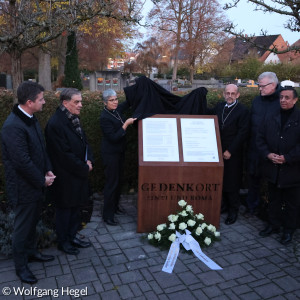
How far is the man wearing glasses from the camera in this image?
4.78m

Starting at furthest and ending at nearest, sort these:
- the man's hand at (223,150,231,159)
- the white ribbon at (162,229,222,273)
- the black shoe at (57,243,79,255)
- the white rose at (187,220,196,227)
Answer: the man's hand at (223,150,231,159)
the white rose at (187,220,196,227)
the black shoe at (57,243,79,255)
the white ribbon at (162,229,222,273)

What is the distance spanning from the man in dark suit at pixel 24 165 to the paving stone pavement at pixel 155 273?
0.30m

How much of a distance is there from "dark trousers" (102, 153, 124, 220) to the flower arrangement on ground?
810mm

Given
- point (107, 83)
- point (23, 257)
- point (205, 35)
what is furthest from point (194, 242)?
point (205, 35)

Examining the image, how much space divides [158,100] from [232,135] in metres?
1.27

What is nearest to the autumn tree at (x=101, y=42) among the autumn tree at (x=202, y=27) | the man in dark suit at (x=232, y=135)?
the autumn tree at (x=202, y=27)

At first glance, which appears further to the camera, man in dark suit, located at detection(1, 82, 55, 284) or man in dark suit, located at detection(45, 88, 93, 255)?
man in dark suit, located at detection(45, 88, 93, 255)

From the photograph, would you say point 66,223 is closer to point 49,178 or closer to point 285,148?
point 49,178

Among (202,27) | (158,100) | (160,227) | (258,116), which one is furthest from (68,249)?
(202,27)

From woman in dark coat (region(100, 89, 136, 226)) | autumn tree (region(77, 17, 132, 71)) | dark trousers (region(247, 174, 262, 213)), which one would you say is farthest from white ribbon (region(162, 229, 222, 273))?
autumn tree (region(77, 17, 132, 71))

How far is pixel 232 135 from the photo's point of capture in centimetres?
485

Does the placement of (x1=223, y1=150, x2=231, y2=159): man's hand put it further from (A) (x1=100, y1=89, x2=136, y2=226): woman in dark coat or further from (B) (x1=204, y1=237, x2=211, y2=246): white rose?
(A) (x1=100, y1=89, x2=136, y2=226): woman in dark coat

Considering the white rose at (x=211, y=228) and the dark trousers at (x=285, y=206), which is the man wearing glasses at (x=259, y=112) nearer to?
the dark trousers at (x=285, y=206)

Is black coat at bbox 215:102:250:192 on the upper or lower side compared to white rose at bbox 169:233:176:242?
upper
